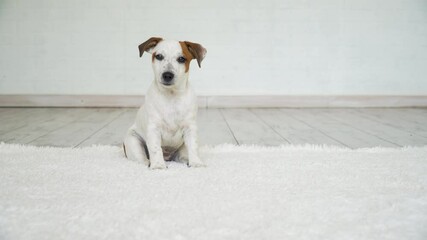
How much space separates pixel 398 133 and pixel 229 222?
7.91ft

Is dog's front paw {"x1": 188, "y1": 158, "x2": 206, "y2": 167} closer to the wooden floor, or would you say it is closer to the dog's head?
the dog's head

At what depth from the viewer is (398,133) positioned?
3184 mm

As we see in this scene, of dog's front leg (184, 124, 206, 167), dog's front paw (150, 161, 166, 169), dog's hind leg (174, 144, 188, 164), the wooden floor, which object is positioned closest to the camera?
dog's front paw (150, 161, 166, 169)

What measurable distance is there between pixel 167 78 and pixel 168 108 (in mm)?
162

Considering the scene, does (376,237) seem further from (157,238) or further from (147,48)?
(147,48)

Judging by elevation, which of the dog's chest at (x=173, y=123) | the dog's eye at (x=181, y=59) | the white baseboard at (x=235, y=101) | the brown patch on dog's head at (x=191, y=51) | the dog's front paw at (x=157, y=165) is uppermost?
the brown patch on dog's head at (x=191, y=51)

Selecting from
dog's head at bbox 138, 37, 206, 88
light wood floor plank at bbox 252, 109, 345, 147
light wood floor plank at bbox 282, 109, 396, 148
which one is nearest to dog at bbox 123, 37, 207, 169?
dog's head at bbox 138, 37, 206, 88

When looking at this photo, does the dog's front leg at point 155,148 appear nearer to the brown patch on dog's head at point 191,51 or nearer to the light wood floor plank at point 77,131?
the brown patch on dog's head at point 191,51

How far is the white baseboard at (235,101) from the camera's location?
15.7 feet

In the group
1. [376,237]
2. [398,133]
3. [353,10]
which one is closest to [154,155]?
[376,237]

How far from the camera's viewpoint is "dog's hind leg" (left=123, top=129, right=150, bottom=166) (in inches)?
81.5

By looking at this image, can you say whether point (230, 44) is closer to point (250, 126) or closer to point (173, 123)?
point (250, 126)

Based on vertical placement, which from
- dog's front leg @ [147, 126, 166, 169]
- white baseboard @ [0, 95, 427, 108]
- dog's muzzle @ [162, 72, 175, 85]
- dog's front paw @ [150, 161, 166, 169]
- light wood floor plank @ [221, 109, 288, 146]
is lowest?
white baseboard @ [0, 95, 427, 108]

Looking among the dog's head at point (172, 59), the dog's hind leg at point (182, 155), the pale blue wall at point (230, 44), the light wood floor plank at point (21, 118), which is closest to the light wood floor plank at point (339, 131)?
the pale blue wall at point (230, 44)
